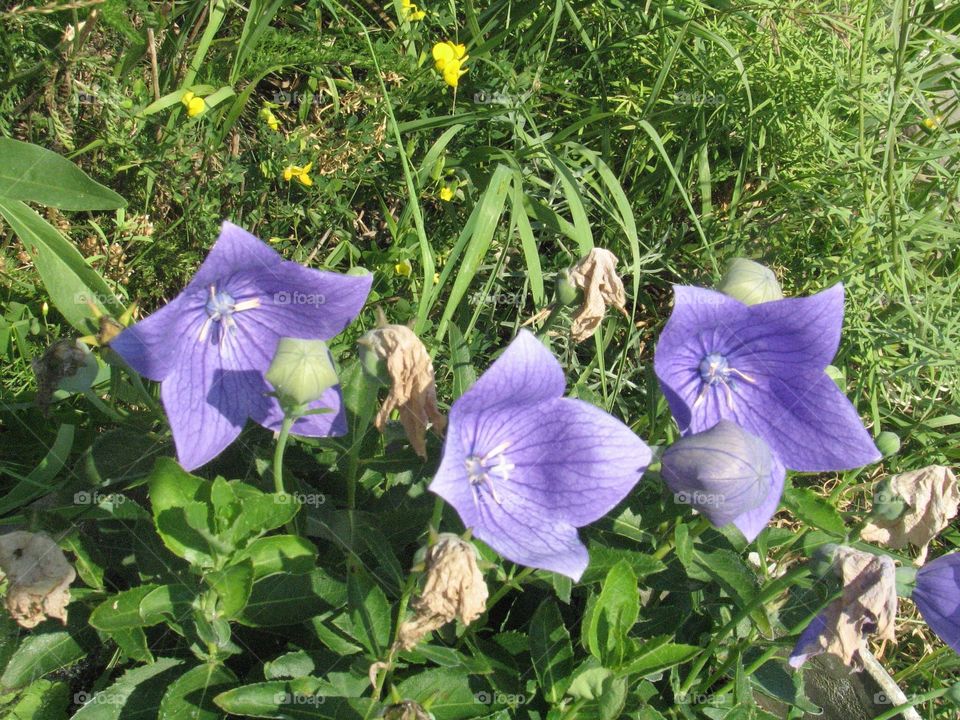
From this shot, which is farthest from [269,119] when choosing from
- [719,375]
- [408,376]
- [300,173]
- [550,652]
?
[550,652]

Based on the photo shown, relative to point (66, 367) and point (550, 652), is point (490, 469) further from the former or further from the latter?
point (66, 367)

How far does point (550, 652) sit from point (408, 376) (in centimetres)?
71

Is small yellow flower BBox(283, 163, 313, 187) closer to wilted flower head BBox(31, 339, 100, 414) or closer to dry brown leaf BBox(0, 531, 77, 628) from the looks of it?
wilted flower head BBox(31, 339, 100, 414)

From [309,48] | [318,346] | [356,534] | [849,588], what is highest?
[309,48]

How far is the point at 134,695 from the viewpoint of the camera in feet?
6.19

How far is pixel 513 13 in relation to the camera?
11.1ft

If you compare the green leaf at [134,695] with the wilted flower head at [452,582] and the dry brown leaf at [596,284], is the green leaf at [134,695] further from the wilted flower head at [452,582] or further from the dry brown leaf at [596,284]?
the dry brown leaf at [596,284]

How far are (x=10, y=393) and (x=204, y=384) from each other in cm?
103

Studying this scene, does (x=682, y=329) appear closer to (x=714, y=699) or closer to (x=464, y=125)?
(x=714, y=699)

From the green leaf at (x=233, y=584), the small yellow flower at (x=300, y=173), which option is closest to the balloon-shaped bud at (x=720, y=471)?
the green leaf at (x=233, y=584)

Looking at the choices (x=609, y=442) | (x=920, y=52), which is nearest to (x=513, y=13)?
(x=920, y=52)

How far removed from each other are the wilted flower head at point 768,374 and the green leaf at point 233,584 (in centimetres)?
95

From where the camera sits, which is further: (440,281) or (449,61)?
(449,61)

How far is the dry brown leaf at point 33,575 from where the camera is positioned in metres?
1.71
